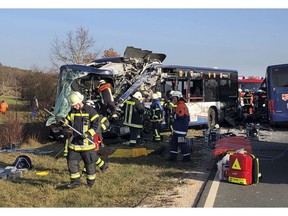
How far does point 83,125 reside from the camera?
6895 millimetres

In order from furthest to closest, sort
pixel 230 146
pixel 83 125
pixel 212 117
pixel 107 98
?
pixel 212 117
pixel 107 98
pixel 230 146
pixel 83 125

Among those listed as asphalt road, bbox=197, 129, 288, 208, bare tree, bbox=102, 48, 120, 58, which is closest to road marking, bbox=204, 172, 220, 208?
asphalt road, bbox=197, 129, 288, 208

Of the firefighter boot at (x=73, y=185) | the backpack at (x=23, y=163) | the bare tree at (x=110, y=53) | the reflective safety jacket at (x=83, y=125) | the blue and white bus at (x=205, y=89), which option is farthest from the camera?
the bare tree at (x=110, y=53)

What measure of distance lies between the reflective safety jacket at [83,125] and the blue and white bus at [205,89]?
7.66m

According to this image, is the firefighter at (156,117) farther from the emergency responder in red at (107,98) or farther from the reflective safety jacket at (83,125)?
the reflective safety jacket at (83,125)

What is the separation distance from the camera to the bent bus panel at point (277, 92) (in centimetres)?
1425

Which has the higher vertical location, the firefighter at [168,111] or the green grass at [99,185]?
the firefighter at [168,111]

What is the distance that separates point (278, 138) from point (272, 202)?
827cm

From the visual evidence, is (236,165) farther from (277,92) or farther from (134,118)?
(277,92)

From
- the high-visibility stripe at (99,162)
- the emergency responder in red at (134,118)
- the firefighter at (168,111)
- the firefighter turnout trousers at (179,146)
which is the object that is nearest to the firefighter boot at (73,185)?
the high-visibility stripe at (99,162)

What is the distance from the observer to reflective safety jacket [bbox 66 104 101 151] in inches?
271

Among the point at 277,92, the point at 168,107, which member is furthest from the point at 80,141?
the point at 277,92

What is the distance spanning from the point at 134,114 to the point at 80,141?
16.0 feet

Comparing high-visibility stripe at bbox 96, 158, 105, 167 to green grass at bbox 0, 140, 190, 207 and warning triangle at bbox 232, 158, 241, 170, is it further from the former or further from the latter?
warning triangle at bbox 232, 158, 241, 170
